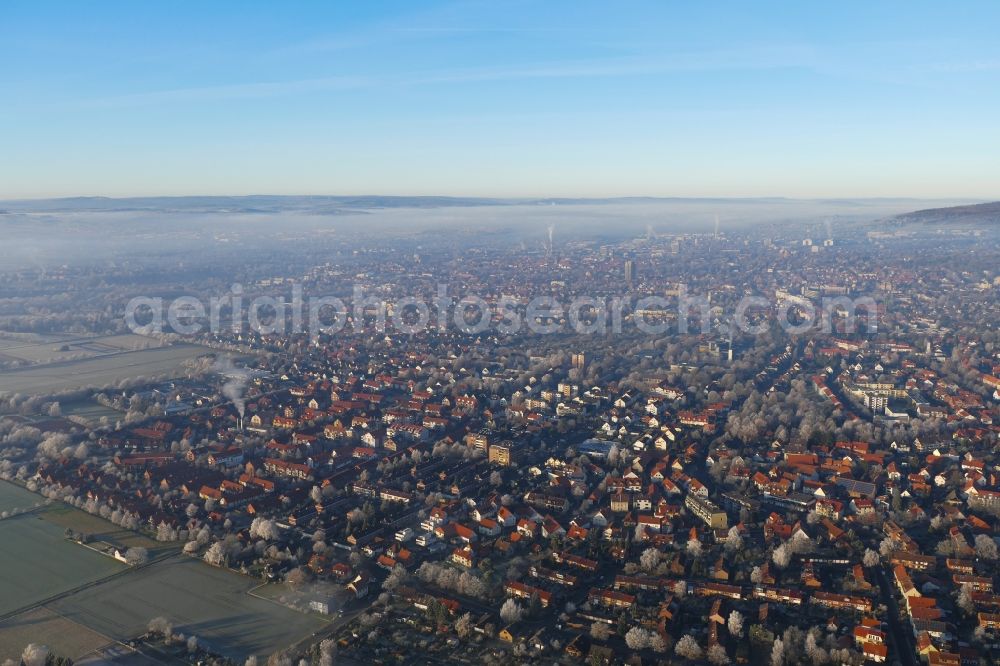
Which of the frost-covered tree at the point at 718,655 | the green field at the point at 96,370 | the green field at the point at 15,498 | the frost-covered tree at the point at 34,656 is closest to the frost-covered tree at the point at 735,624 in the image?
the frost-covered tree at the point at 718,655

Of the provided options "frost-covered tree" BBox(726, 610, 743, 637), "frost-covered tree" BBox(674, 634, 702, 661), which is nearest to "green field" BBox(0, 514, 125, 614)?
"frost-covered tree" BBox(674, 634, 702, 661)

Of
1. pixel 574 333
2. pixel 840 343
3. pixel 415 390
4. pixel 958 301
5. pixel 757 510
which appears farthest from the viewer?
pixel 958 301

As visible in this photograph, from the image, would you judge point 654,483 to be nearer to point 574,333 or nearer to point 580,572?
point 580,572

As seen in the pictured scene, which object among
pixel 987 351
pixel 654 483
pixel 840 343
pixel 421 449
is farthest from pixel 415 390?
pixel 987 351

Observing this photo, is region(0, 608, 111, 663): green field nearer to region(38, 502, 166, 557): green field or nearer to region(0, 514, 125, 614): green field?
region(0, 514, 125, 614): green field

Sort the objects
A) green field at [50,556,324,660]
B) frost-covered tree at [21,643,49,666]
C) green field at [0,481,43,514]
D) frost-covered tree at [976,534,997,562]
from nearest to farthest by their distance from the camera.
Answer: frost-covered tree at [21,643,49,666] < green field at [50,556,324,660] < frost-covered tree at [976,534,997,562] < green field at [0,481,43,514]

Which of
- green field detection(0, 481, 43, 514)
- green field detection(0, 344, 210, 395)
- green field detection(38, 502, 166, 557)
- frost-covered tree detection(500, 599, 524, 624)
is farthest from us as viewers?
green field detection(0, 344, 210, 395)
